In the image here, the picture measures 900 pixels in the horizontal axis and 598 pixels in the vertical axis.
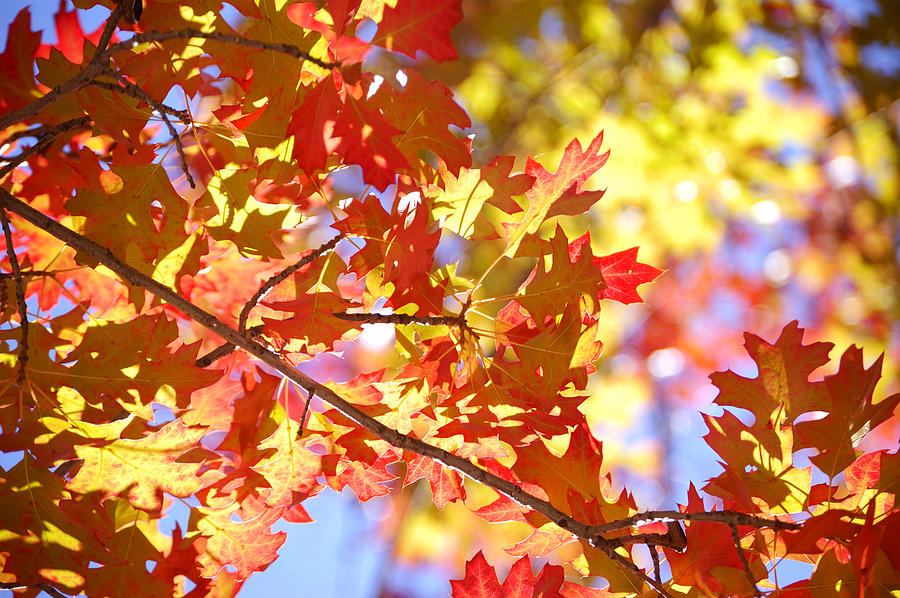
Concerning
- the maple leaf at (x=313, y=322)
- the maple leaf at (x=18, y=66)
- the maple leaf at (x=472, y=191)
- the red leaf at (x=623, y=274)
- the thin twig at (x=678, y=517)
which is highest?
the maple leaf at (x=18, y=66)

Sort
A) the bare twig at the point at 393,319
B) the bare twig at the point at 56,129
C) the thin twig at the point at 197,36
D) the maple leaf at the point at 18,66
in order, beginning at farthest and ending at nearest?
1. the maple leaf at the point at 18,66
2. the bare twig at the point at 56,129
3. the bare twig at the point at 393,319
4. the thin twig at the point at 197,36

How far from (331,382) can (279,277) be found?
18 cm

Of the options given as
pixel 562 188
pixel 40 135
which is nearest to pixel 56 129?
pixel 40 135

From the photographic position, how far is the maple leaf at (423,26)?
0.59m

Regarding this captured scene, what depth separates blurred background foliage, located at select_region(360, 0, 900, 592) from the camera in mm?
2768

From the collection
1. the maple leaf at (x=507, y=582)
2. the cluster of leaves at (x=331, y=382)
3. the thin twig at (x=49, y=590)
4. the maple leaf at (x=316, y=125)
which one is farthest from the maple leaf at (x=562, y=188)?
the thin twig at (x=49, y=590)

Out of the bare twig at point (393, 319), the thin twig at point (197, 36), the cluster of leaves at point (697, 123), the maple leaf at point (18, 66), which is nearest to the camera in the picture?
the thin twig at point (197, 36)

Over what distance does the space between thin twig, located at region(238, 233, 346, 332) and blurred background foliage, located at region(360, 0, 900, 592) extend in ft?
6.94

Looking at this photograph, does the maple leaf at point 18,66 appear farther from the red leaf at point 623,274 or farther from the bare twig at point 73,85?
the red leaf at point 623,274

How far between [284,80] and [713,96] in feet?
8.99

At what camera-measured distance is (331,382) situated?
0.79 m

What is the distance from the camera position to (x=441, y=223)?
0.70 meters

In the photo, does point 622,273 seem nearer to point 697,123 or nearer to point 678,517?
point 678,517

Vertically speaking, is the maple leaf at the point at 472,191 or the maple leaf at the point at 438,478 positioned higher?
the maple leaf at the point at 472,191
